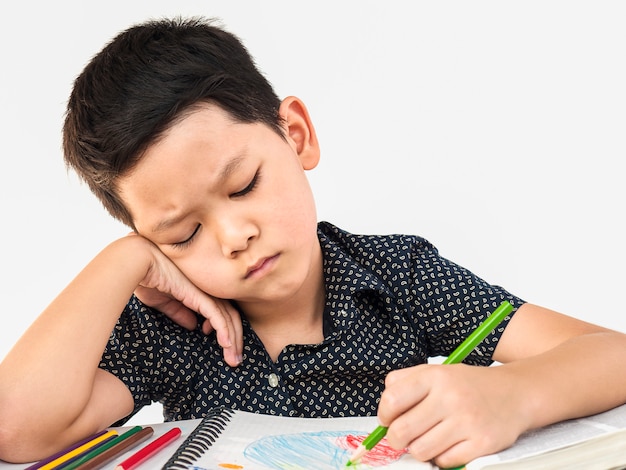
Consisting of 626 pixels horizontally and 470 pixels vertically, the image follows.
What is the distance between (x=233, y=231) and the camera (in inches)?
35.1

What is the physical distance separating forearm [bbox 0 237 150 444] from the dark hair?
86 mm

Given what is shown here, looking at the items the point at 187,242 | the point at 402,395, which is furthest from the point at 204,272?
the point at 402,395

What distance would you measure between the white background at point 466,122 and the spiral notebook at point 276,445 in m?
0.79

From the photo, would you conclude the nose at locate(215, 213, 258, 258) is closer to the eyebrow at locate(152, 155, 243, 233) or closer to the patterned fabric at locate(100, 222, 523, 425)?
the eyebrow at locate(152, 155, 243, 233)

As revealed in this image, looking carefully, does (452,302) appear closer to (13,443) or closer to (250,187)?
(250,187)

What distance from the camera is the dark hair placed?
91 centimetres

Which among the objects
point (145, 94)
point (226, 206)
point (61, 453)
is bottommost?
point (61, 453)

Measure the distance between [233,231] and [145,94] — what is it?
186 mm

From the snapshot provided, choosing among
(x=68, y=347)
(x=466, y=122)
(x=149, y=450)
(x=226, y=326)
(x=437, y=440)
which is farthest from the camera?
(x=466, y=122)

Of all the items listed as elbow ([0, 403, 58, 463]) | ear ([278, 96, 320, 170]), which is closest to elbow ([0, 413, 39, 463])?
elbow ([0, 403, 58, 463])

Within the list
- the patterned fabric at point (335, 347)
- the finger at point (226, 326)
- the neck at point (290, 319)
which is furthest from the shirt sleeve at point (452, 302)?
the finger at point (226, 326)

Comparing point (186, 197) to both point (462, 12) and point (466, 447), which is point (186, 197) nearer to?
point (466, 447)

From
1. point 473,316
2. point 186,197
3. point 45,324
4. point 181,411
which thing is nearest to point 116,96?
point 186,197

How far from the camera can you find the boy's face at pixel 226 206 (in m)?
0.90
